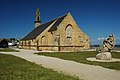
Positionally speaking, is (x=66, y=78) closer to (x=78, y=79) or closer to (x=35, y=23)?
(x=78, y=79)

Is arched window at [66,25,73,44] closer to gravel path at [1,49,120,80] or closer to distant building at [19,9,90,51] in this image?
distant building at [19,9,90,51]

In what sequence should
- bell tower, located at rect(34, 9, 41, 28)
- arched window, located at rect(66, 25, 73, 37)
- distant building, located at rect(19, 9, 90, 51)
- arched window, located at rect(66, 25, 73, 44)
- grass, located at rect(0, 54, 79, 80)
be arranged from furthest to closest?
1. bell tower, located at rect(34, 9, 41, 28)
2. arched window, located at rect(66, 25, 73, 37)
3. arched window, located at rect(66, 25, 73, 44)
4. distant building, located at rect(19, 9, 90, 51)
5. grass, located at rect(0, 54, 79, 80)

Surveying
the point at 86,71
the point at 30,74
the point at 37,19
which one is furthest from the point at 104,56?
the point at 37,19

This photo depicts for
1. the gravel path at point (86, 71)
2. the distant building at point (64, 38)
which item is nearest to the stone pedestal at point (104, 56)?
the gravel path at point (86, 71)

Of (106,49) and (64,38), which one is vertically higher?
(64,38)

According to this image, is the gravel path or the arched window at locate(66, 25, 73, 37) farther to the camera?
the arched window at locate(66, 25, 73, 37)

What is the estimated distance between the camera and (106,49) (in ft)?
71.9

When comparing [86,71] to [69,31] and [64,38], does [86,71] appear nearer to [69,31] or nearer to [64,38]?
[64,38]

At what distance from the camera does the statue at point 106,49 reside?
21125 millimetres

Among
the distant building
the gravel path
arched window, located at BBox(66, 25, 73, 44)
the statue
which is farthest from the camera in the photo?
arched window, located at BBox(66, 25, 73, 44)

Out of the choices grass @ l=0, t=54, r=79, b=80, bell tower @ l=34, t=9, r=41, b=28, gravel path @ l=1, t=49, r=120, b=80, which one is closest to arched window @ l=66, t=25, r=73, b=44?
gravel path @ l=1, t=49, r=120, b=80

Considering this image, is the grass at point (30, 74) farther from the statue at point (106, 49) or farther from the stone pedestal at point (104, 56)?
the statue at point (106, 49)

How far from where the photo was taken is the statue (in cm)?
2112

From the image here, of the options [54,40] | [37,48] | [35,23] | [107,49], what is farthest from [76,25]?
[35,23]
